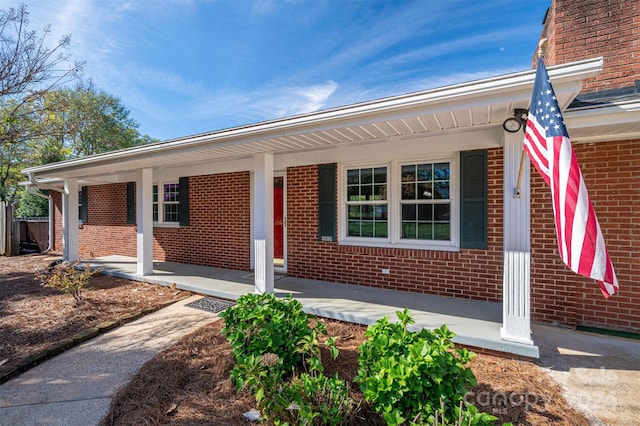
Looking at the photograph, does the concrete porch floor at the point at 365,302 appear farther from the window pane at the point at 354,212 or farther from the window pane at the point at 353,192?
the window pane at the point at 353,192

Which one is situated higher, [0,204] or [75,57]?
[75,57]

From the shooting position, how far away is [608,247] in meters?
3.76

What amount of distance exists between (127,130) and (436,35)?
73.0ft

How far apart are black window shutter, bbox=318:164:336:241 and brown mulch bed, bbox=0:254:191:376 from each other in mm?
2760

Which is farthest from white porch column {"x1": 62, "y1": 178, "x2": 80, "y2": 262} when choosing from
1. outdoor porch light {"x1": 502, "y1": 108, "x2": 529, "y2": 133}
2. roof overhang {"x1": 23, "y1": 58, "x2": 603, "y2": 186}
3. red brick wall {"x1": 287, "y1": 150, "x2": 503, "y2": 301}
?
outdoor porch light {"x1": 502, "y1": 108, "x2": 529, "y2": 133}

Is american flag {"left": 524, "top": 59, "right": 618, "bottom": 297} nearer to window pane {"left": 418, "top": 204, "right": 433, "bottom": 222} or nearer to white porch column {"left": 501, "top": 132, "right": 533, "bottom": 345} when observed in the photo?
white porch column {"left": 501, "top": 132, "right": 533, "bottom": 345}

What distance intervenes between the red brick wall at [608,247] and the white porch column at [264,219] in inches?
145

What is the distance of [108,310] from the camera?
14.9ft

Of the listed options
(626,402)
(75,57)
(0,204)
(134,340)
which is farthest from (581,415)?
(0,204)

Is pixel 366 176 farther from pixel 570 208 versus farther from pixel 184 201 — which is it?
pixel 184 201

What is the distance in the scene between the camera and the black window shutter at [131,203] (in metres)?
8.53

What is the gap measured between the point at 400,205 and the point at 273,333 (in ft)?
10.4

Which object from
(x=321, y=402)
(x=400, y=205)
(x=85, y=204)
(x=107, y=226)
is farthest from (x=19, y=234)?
(x=321, y=402)

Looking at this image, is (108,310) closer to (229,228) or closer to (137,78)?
(229,228)
